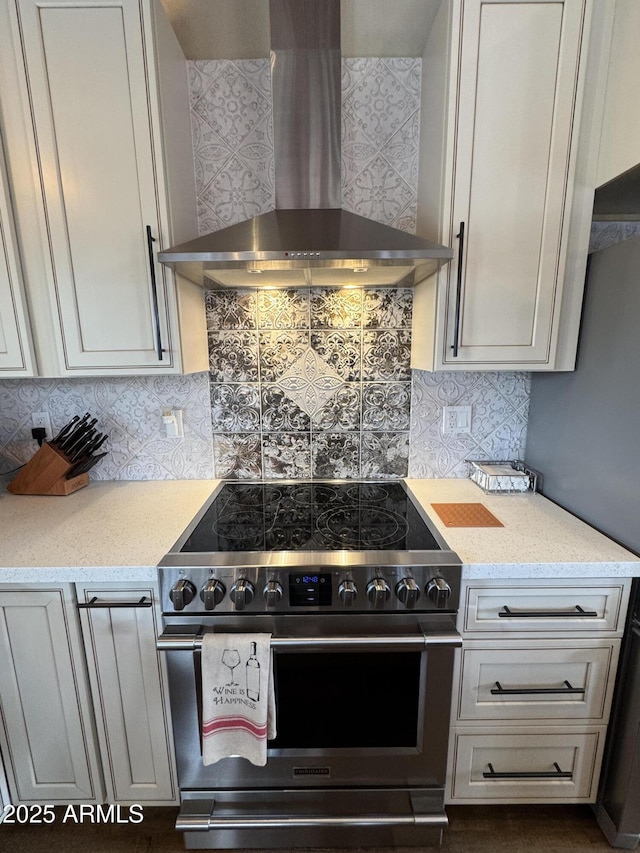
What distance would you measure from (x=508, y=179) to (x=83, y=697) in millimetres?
2027

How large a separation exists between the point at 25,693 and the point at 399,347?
1.71m

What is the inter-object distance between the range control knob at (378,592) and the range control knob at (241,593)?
320mm

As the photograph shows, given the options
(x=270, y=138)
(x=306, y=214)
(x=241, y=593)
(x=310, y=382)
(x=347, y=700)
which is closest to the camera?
(x=241, y=593)

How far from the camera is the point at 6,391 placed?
1.59 m

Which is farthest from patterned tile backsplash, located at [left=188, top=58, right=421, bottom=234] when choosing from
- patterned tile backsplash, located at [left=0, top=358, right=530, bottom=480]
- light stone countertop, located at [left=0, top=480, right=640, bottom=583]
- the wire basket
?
light stone countertop, located at [left=0, top=480, right=640, bottom=583]

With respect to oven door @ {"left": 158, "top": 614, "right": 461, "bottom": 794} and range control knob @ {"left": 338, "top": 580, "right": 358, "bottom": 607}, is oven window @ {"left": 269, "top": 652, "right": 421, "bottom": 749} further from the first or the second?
range control knob @ {"left": 338, "top": 580, "right": 358, "bottom": 607}

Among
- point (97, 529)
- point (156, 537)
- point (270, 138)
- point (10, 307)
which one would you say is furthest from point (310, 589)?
point (270, 138)

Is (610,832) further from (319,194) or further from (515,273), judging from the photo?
(319,194)

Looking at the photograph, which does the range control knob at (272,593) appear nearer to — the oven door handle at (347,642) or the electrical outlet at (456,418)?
the oven door handle at (347,642)

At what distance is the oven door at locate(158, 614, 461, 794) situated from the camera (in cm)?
105

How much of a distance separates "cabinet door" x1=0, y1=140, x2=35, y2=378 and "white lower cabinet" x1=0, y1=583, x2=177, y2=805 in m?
0.73

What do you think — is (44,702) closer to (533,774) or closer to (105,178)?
(533,774)

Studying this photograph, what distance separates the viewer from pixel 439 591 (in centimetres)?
101

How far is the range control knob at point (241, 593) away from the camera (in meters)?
1.00
